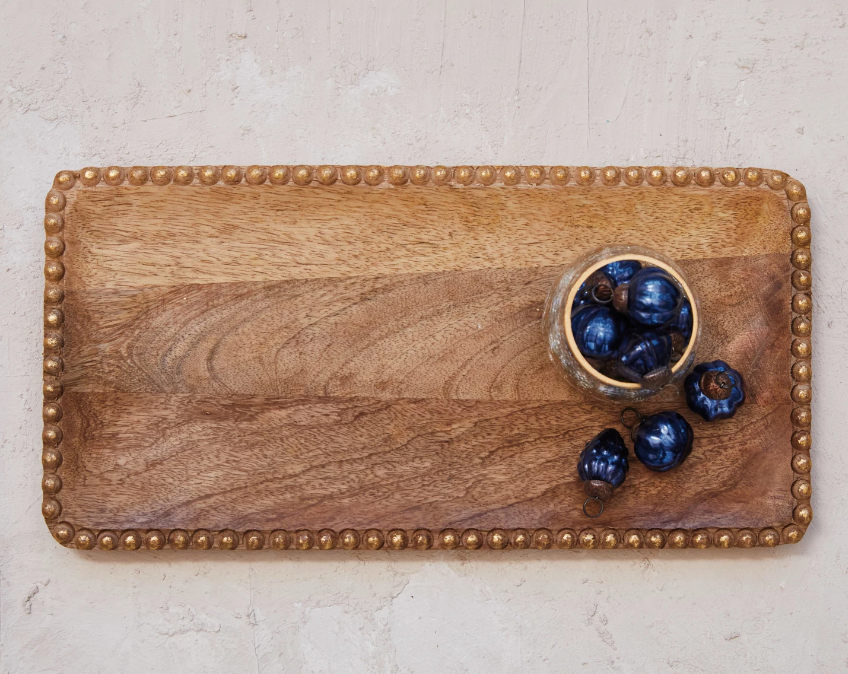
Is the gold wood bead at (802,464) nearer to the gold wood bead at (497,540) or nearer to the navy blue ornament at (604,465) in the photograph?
the navy blue ornament at (604,465)

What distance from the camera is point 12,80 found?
0.74m

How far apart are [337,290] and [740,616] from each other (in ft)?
1.73

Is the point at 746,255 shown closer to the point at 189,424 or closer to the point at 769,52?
the point at 769,52

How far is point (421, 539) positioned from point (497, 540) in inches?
2.9

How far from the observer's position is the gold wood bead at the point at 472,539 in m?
0.70

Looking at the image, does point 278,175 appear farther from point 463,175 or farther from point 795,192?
point 795,192

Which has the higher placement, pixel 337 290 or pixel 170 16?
pixel 170 16

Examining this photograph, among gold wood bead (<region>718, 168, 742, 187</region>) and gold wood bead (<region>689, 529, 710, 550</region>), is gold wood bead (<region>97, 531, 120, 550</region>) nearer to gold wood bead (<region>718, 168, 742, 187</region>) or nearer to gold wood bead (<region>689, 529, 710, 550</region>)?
gold wood bead (<region>689, 529, 710, 550</region>)

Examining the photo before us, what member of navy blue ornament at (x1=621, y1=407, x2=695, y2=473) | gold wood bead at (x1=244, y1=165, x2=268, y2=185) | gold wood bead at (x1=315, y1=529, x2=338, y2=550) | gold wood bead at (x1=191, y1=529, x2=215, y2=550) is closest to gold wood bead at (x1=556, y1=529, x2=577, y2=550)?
navy blue ornament at (x1=621, y1=407, x2=695, y2=473)

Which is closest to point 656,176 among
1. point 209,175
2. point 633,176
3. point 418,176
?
point 633,176

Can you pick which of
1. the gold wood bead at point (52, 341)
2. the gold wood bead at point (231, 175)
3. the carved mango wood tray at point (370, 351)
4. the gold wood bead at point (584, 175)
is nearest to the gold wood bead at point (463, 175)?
the carved mango wood tray at point (370, 351)

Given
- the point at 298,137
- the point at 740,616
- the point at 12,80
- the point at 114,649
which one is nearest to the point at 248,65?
the point at 298,137

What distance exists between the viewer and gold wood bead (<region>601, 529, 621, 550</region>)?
2.30 ft

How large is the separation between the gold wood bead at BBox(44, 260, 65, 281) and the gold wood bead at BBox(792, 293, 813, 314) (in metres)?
0.72
